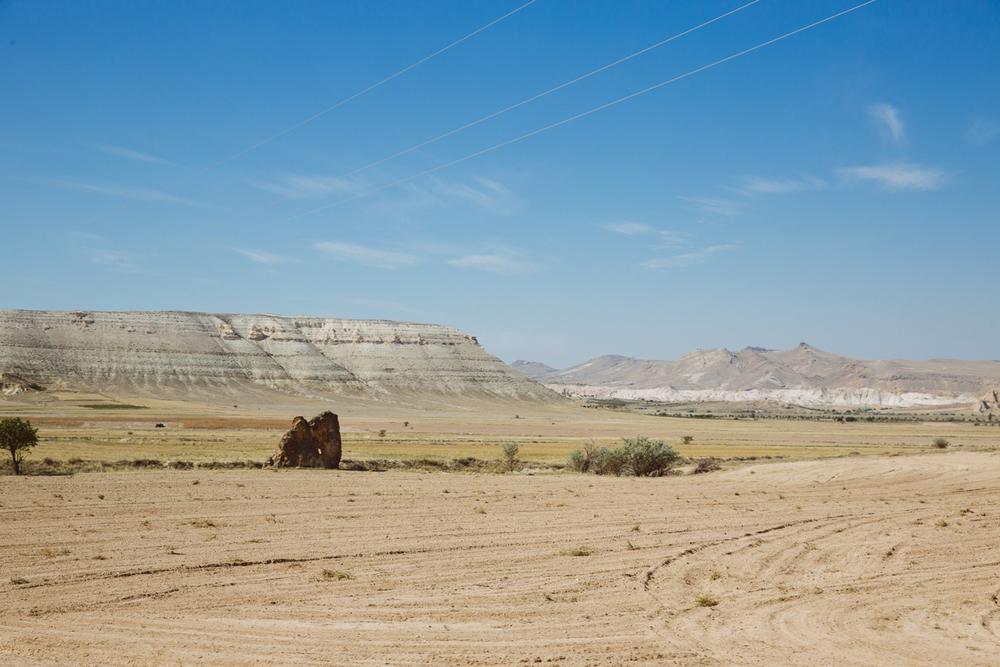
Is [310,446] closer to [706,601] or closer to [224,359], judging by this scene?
[706,601]

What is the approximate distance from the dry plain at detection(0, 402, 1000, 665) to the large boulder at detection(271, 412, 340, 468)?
5.89 metres

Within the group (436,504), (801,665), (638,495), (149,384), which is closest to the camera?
(801,665)

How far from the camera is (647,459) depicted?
39.2 metres

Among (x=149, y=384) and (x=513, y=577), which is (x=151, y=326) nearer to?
(x=149, y=384)

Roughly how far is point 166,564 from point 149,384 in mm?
143982

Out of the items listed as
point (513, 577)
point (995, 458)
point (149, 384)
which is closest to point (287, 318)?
point (149, 384)

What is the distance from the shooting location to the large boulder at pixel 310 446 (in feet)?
127

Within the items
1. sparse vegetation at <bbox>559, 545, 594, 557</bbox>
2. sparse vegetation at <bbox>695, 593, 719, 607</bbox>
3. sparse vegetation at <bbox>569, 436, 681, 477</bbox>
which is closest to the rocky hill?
sparse vegetation at <bbox>569, 436, 681, 477</bbox>

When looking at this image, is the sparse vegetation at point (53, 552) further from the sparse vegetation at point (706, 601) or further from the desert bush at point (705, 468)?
the desert bush at point (705, 468)

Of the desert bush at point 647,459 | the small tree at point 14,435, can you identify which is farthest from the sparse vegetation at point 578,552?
the small tree at point 14,435

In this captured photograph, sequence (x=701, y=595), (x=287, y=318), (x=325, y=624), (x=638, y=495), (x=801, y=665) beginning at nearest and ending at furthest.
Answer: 1. (x=801, y=665)
2. (x=325, y=624)
3. (x=701, y=595)
4. (x=638, y=495)
5. (x=287, y=318)

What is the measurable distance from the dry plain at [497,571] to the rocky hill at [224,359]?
124 m

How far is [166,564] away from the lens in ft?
52.5

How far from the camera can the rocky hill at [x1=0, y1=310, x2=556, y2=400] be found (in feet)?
488
